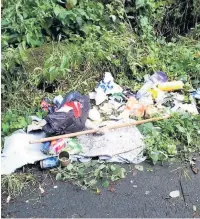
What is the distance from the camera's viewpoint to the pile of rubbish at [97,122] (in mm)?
3880

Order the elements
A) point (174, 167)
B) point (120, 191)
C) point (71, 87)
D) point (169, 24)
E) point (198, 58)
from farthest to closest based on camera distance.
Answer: point (169, 24) < point (198, 58) < point (71, 87) < point (174, 167) < point (120, 191)

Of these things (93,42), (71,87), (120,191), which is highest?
(93,42)

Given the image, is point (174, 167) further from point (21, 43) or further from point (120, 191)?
point (21, 43)

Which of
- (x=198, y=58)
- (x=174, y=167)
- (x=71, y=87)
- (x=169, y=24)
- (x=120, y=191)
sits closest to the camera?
(x=120, y=191)

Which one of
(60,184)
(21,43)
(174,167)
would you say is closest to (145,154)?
(174,167)

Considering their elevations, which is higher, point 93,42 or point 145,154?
point 93,42

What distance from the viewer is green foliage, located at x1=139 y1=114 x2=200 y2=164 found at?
3969 mm


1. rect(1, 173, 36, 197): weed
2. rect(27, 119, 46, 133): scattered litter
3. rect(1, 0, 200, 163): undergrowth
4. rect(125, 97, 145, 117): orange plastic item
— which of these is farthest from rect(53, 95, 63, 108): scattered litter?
rect(1, 173, 36, 197): weed

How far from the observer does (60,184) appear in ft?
12.2

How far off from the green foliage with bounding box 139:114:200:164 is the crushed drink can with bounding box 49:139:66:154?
0.75 meters

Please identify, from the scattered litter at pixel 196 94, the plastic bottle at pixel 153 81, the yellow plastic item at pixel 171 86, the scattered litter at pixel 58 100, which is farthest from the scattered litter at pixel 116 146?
the scattered litter at pixel 196 94

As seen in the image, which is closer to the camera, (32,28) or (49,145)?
(49,145)

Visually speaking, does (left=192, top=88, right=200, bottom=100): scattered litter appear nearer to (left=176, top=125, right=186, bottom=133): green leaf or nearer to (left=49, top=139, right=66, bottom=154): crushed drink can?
(left=176, top=125, right=186, bottom=133): green leaf

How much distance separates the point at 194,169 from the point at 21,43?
7.24 feet
